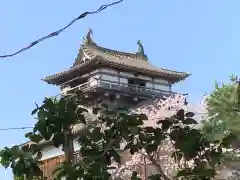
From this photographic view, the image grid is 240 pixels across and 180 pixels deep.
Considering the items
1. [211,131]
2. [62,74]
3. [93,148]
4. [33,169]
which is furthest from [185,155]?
[62,74]

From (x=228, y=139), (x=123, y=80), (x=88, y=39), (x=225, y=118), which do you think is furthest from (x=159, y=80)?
(x=228, y=139)

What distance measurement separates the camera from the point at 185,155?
5.32m

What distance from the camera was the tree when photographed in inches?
204

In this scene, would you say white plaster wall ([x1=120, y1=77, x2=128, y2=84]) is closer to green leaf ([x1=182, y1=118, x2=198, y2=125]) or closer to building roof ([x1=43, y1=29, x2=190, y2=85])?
building roof ([x1=43, y1=29, x2=190, y2=85])

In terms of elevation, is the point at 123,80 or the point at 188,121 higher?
the point at 123,80

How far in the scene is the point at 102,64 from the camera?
29484 mm

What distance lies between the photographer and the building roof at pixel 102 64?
2975cm

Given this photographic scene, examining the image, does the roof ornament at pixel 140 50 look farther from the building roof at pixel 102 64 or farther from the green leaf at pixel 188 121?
the green leaf at pixel 188 121

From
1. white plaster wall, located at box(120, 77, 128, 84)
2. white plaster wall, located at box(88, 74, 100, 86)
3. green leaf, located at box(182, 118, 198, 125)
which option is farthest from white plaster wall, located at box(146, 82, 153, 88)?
green leaf, located at box(182, 118, 198, 125)

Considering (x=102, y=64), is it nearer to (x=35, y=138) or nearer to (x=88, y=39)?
(x=88, y=39)

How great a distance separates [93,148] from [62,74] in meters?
25.9

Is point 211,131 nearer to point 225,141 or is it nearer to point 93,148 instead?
point 225,141

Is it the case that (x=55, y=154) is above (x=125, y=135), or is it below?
above

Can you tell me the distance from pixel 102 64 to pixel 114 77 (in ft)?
3.67
